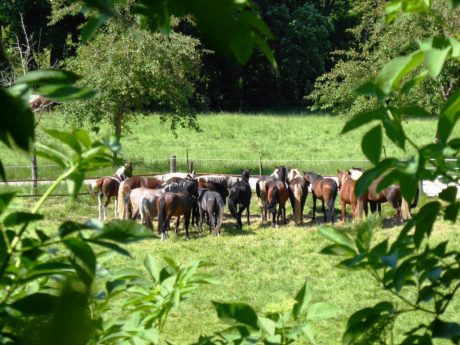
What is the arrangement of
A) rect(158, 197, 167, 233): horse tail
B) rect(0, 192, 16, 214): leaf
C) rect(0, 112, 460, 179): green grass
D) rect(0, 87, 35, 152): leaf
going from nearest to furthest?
1. rect(0, 87, 35, 152): leaf
2. rect(0, 192, 16, 214): leaf
3. rect(158, 197, 167, 233): horse tail
4. rect(0, 112, 460, 179): green grass

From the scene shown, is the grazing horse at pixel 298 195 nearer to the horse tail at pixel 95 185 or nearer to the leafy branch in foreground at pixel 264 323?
the horse tail at pixel 95 185

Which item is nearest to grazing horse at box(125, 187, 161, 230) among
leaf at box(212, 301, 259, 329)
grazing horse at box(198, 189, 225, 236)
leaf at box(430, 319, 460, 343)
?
grazing horse at box(198, 189, 225, 236)

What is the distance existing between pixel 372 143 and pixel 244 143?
105 ft

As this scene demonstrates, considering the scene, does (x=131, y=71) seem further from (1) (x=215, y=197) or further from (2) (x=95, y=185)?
(1) (x=215, y=197)

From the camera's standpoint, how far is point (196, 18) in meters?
0.61

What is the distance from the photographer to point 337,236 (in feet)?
4.75

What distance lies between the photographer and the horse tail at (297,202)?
17.5 m

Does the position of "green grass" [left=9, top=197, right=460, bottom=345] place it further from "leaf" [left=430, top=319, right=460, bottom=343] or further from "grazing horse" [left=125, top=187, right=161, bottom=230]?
"leaf" [left=430, top=319, right=460, bottom=343]

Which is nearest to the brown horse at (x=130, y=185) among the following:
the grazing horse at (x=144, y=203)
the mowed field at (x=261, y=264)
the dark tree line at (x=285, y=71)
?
the grazing horse at (x=144, y=203)

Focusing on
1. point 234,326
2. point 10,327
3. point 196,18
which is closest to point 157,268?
point 234,326

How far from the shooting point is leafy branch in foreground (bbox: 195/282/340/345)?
1383 millimetres

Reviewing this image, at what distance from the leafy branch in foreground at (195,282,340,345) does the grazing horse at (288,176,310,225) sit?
1596 centimetres

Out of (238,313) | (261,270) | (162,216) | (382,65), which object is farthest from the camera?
(382,65)

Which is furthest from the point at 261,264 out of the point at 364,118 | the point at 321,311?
the point at 364,118
